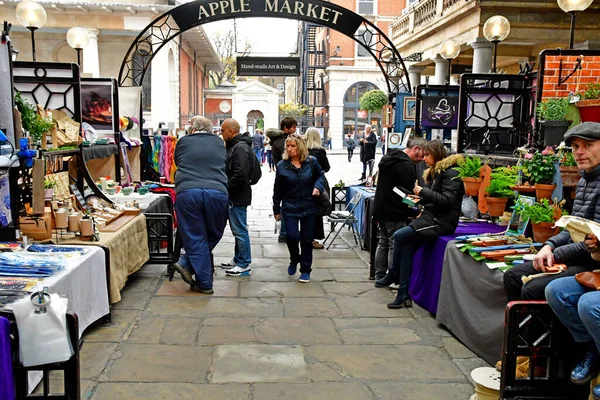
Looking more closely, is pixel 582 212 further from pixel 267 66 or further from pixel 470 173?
pixel 267 66

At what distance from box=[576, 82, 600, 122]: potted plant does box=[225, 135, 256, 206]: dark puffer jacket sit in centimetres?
348

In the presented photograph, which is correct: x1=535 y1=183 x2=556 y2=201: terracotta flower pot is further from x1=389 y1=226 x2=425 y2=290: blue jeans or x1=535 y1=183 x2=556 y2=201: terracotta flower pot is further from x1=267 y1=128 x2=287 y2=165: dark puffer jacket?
x1=267 y1=128 x2=287 y2=165: dark puffer jacket

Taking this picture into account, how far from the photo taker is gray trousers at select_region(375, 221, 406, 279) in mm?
5973

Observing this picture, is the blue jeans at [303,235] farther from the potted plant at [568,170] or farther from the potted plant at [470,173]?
the potted plant at [568,170]

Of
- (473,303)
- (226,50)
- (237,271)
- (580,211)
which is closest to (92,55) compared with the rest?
(237,271)


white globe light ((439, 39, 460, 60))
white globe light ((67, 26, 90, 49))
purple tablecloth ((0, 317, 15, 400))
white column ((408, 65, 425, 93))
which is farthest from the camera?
white column ((408, 65, 425, 93))

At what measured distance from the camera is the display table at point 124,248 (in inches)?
193

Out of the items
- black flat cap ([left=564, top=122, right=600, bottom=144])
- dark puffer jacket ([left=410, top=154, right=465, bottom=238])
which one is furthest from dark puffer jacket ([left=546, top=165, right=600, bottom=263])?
dark puffer jacket ([left=410, top=154, right=465, bottom=238])

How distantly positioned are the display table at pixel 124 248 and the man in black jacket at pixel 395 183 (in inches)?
98.3

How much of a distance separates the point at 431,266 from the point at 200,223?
2255mm

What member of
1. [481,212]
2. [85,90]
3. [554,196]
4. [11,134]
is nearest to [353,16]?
[85,90]

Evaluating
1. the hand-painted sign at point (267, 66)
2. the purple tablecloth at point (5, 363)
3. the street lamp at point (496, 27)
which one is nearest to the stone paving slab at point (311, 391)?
the purple tablecloth at point (5, 363)

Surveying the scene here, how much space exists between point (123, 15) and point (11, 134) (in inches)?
665

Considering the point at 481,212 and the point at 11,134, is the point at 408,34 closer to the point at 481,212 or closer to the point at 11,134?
the point at 481,212
